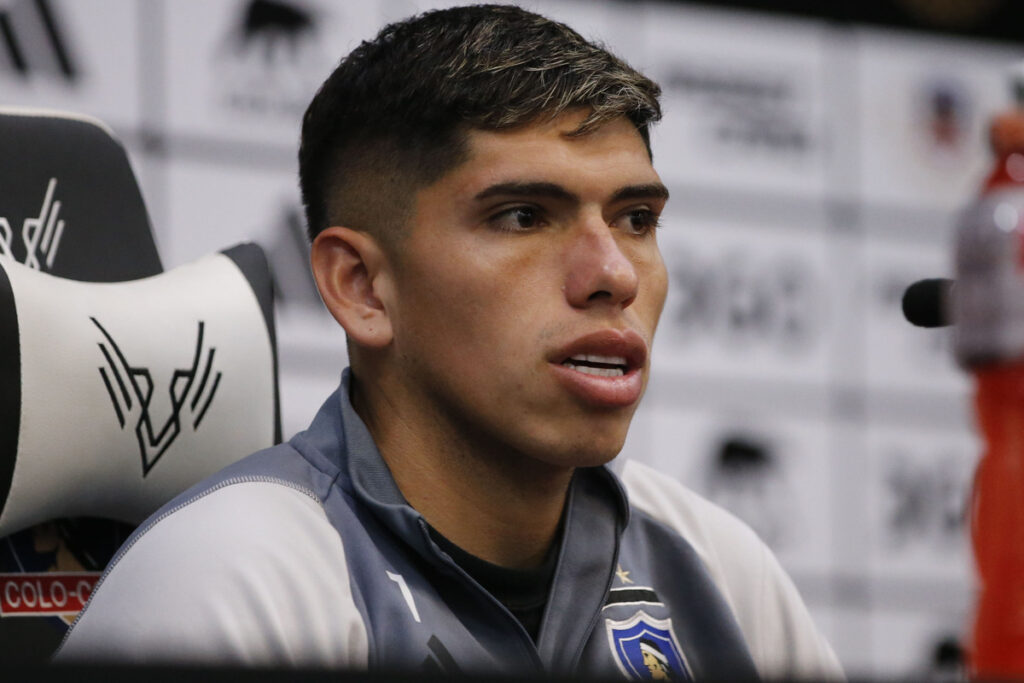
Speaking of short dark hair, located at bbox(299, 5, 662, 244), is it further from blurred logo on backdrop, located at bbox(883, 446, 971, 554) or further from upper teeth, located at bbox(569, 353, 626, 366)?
blurred logo on backdrop, located at bbox(883, 446, 971, 554)

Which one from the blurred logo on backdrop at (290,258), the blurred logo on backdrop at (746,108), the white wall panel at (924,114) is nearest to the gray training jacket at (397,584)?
the blurred logo on backdrop at (290,258)

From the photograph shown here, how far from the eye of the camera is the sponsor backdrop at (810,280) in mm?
2793

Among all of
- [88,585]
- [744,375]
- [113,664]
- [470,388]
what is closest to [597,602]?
[470,388]

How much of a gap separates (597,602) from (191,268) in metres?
0.48

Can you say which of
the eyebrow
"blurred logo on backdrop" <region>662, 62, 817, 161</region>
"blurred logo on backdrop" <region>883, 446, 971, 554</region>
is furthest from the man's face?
"blurred logo on backdrop" <region>883, 446, 971, 554</region>

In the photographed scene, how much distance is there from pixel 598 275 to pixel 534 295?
58 mm

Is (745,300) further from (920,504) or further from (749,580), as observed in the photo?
(749,580)

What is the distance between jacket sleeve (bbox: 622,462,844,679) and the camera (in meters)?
1.23

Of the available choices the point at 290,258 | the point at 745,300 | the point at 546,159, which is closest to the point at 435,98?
the point at 546,159

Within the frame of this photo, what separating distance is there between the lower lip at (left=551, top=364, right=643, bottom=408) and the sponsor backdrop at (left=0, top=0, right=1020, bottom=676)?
4.81ft

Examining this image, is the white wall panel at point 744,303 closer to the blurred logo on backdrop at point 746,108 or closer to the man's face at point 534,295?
the blurred logo on backdrop at point 746,108

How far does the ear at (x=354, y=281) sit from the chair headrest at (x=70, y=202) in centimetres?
16

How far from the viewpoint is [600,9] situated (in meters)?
2.79

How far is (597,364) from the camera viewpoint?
3.53ft
